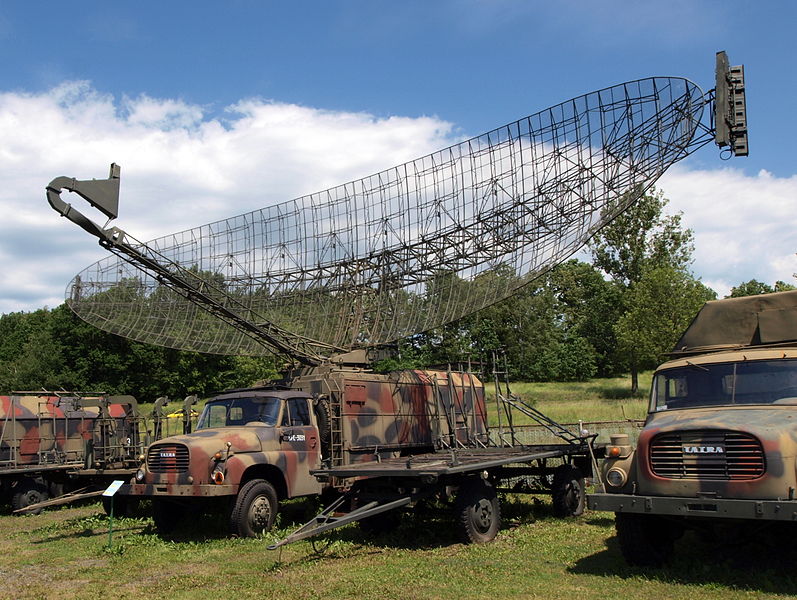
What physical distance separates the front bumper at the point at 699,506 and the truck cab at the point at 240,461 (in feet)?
19.6

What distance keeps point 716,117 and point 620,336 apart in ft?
121

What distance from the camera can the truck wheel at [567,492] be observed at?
1332 centimetres

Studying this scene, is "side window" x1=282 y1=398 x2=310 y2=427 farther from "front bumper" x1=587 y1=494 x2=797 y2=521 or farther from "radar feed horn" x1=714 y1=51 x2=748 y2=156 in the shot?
"radar feed horn" x1=714 y1=51 x2=748 y2=156

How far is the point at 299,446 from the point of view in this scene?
527 inches

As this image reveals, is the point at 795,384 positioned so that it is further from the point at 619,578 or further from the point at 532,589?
the point at 532,589

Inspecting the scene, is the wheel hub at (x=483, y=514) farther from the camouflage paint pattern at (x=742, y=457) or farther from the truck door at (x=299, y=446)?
the truck door at (x=299, y=446)

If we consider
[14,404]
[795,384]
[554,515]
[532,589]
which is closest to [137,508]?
[14,404]

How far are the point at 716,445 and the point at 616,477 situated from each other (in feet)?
4.09

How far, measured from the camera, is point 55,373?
60.6 metres

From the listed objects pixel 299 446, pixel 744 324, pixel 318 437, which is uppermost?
pixel 744 324

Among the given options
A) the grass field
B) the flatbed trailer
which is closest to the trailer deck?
the flatbed trailer

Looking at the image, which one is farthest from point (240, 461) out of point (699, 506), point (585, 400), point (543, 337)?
point (543, 337)

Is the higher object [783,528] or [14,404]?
[14,404]

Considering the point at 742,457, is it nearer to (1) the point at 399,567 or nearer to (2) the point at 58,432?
(1) the point at 399,567
